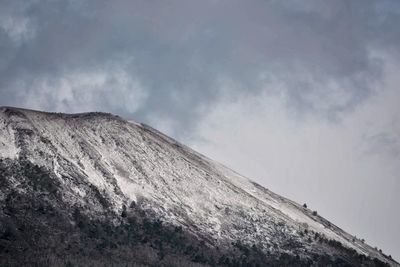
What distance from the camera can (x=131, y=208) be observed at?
352 feet

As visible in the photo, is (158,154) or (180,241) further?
(158,154)

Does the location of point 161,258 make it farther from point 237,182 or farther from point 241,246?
point 237,182

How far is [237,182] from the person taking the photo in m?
137

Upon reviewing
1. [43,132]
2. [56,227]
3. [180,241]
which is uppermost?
[43,132]

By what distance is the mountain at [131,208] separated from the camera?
9356cm

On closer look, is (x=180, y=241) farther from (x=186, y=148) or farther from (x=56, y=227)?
(x=186, y=148)

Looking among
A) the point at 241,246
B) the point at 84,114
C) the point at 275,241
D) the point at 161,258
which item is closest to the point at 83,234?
the point at 161,258

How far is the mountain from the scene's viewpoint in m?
93.6

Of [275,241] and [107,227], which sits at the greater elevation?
[275,241]

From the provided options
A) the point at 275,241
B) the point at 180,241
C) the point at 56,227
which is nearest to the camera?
the point at 56,227

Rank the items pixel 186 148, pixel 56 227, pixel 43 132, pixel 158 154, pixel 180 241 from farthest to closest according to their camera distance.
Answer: pixel 186 148 → pixel 158 154 → pixel 43 132 → pixel 180 241 → pixel 56 227

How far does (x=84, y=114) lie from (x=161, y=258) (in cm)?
5149

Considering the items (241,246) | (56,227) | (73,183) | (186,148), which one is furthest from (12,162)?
(186,148)

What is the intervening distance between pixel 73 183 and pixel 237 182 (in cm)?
4050
